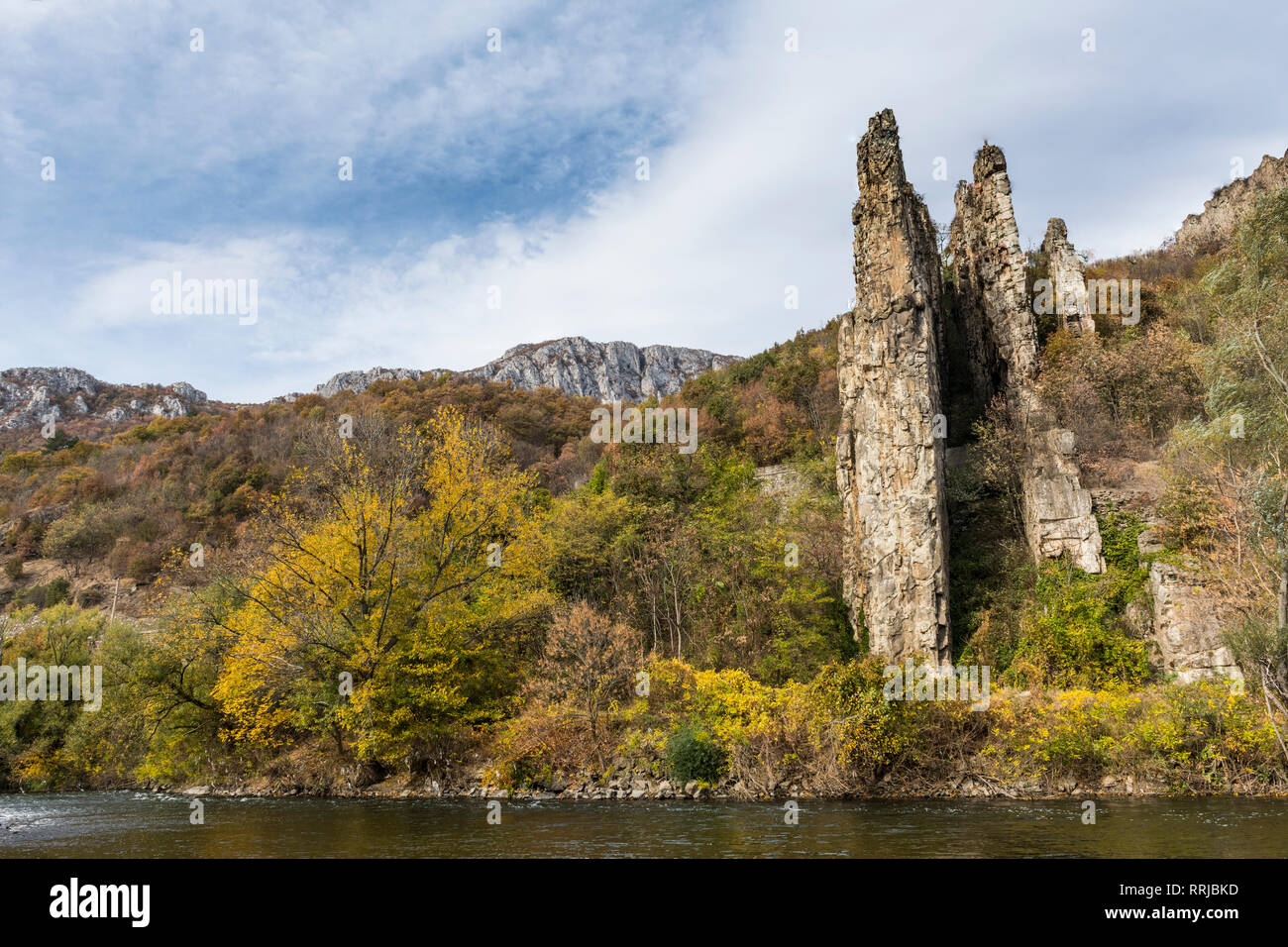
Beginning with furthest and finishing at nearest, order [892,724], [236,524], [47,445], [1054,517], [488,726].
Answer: [47,445]
[236,524]
[1054,517]
[488,726]
[892,724]

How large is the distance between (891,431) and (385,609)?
2275 cm

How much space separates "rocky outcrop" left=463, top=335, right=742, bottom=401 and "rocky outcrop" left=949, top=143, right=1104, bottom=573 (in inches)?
3190

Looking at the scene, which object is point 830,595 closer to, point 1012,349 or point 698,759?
point 698,759

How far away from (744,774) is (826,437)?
25.8 meters

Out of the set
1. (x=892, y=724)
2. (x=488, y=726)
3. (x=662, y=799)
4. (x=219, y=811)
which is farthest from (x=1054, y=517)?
(x=219, y=811)

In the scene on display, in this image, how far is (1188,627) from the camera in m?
24.9

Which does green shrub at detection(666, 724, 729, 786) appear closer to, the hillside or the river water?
the hillside

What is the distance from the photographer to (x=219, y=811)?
24.3 metres

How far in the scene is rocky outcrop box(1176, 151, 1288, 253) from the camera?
54688mm

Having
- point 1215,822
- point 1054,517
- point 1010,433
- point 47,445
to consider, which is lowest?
point 1215,822

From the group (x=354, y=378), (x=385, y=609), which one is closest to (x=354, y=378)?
(x=354, y=378)

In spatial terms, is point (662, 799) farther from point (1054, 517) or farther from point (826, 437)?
point (826, 437)

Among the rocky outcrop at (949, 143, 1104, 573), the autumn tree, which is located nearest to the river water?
the autumn tree

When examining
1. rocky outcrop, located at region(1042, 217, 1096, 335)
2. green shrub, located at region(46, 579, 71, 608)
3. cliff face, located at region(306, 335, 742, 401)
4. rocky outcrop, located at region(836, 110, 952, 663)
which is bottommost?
green shrub, located at region(46, 579, 71, 608)
